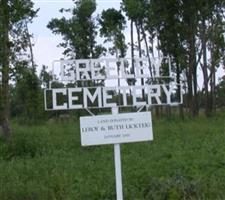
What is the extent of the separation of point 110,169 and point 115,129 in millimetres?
4006

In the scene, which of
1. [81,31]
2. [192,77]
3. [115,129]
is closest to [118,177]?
[115,129]

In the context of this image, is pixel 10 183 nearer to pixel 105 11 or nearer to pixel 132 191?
pixel 132 191

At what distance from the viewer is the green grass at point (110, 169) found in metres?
9.08

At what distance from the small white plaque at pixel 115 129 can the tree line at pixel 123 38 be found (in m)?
6.47

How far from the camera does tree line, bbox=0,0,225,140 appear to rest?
57.0 ft

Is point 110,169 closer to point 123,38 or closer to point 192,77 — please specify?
point 192,77

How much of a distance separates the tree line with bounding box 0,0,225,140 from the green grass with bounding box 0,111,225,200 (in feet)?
7.27

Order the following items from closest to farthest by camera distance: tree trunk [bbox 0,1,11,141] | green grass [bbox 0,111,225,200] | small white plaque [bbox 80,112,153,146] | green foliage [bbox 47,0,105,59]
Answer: small white plaque [bbox 80,112,153,146] < green grass [bbox 0,111,225,200] < tree trunk [bbox 0,1,11,141] < green foliage [bbox 47,0,105,59]

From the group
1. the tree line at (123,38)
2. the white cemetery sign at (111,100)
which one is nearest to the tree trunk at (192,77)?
the tree line at (123,38)

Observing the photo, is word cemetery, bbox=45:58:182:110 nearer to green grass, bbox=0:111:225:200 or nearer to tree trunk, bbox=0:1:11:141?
green grass, bbox=0:111:225:200

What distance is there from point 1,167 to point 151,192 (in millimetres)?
4468

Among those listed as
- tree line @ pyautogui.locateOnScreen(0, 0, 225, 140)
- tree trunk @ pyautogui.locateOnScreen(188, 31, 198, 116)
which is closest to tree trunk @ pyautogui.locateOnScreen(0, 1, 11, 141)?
tree line @ pyautogui.locateOnScreen(0, 0, 225, 140)

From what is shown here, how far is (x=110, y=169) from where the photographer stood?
Answer: 38.3 ft

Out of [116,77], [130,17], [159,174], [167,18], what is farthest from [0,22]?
[130,17]
